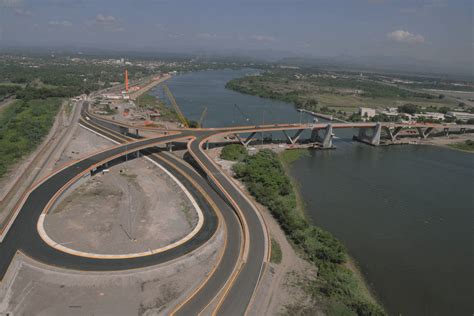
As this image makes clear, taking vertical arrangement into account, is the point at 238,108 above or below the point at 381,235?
above

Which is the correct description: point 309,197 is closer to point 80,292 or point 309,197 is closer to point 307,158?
point 307,158

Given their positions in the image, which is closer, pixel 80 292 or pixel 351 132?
pixel 80 292

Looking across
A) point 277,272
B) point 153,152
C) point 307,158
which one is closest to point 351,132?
point 307,158

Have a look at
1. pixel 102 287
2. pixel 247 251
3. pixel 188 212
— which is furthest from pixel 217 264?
pixel 188 212

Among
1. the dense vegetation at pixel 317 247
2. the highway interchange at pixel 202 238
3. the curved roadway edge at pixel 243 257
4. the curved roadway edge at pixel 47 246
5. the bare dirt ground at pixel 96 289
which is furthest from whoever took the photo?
the curved roadway edge at pixel 47 246

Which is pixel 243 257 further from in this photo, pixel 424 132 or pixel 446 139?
pixel 446 139

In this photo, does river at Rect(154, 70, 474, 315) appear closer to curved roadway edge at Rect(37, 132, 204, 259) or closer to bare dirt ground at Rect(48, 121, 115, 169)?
curved roadway edge at Rect(37, 132, 204, 259)

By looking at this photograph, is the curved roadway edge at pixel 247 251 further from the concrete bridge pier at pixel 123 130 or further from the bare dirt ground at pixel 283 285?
the concrete bridge pier at pixel 123 130

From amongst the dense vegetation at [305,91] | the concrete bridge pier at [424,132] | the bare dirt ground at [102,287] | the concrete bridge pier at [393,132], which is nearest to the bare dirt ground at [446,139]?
the concrete bridge pier at [424,132]
